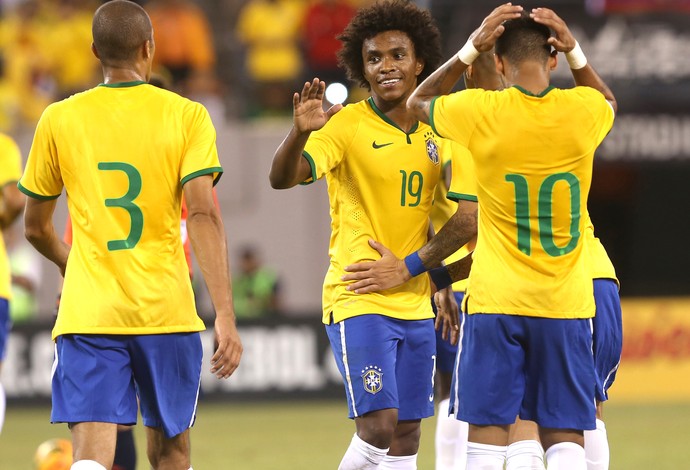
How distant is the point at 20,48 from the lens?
16938 mm

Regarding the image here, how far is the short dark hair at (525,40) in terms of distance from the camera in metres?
5.52

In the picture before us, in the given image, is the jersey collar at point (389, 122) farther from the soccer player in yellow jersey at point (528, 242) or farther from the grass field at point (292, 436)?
the grass field at point (292, 436)

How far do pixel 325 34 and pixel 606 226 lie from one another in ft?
17.3

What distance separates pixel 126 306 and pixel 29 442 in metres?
6.89

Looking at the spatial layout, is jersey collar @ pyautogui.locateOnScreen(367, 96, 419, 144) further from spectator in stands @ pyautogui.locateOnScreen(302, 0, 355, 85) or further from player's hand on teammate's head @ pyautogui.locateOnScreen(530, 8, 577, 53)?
spectator in stands @ pyautogui.locateOnScreen(302, 0, 355, 85)

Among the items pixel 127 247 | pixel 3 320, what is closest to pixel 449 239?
pixel 127 247

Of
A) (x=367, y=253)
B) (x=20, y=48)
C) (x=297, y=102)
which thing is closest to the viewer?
(x=297, y=102)

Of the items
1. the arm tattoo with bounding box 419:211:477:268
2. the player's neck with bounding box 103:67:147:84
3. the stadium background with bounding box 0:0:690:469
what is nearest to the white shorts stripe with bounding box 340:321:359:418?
the arm tattoo with bounding box 419:211:477:268

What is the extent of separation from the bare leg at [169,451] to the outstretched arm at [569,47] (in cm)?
236

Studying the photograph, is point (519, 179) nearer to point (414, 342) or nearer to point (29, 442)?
point (414, 342)

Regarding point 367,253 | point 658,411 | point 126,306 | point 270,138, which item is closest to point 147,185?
point 126,306

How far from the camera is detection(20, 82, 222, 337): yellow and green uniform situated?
530 cm

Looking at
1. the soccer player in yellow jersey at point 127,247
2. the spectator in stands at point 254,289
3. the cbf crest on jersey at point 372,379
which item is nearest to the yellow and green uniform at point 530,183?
the cbf crest on jersey at point 372,379

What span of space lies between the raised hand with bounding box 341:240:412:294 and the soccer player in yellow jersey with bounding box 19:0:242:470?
1.14m
